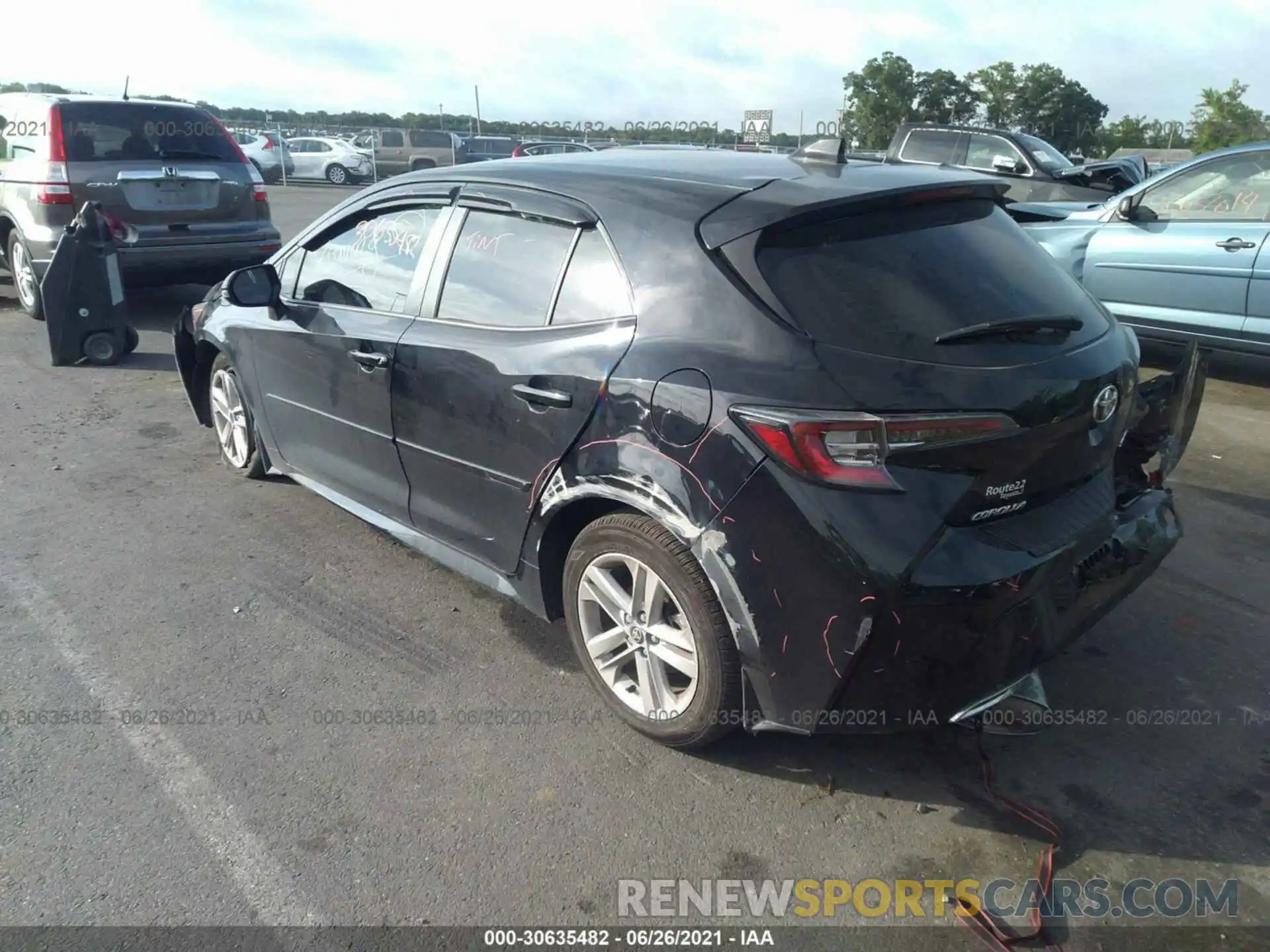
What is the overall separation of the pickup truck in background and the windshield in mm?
12

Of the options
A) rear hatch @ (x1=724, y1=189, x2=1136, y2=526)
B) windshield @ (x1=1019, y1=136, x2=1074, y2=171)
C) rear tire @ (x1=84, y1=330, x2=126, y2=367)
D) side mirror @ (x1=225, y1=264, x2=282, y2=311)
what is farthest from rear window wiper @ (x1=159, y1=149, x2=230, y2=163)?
windshield @ (x1=1019, y1=136, x2=1074, y2=171)

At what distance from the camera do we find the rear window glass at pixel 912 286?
2631mm

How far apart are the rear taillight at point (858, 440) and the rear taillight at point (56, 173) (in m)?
8.08

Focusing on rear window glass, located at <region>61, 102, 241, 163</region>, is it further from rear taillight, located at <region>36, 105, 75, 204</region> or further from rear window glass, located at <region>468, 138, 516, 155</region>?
rear window glass, located at <region>468, 138, 516, 155</region>

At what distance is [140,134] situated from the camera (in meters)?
8.73

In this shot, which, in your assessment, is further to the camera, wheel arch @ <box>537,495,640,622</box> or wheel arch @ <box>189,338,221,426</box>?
wheel arch @ <box>189,338,221,426</box>

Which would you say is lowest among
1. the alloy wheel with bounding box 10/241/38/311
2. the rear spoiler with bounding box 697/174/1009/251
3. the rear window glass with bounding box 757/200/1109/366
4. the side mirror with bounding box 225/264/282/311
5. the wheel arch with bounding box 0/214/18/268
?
the alloy wheel with bounding box 10/241/38/311

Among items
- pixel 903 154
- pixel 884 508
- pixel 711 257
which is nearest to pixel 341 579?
pixel 711 257

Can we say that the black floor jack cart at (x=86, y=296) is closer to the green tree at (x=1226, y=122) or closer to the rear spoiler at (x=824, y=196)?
the rear spoiler at (x=824, y=196)

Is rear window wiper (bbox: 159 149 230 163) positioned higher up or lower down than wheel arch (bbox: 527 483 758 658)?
higher up

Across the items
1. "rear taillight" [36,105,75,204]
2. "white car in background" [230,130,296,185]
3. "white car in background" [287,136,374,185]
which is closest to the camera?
"rear taillight" [36,105,75,204]

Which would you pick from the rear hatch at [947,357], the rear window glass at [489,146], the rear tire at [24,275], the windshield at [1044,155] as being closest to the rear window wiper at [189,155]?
the rear tire at [24,275]

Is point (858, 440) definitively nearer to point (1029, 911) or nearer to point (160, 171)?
point (1029, 911)

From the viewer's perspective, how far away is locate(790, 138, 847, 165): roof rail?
11.0 feet
